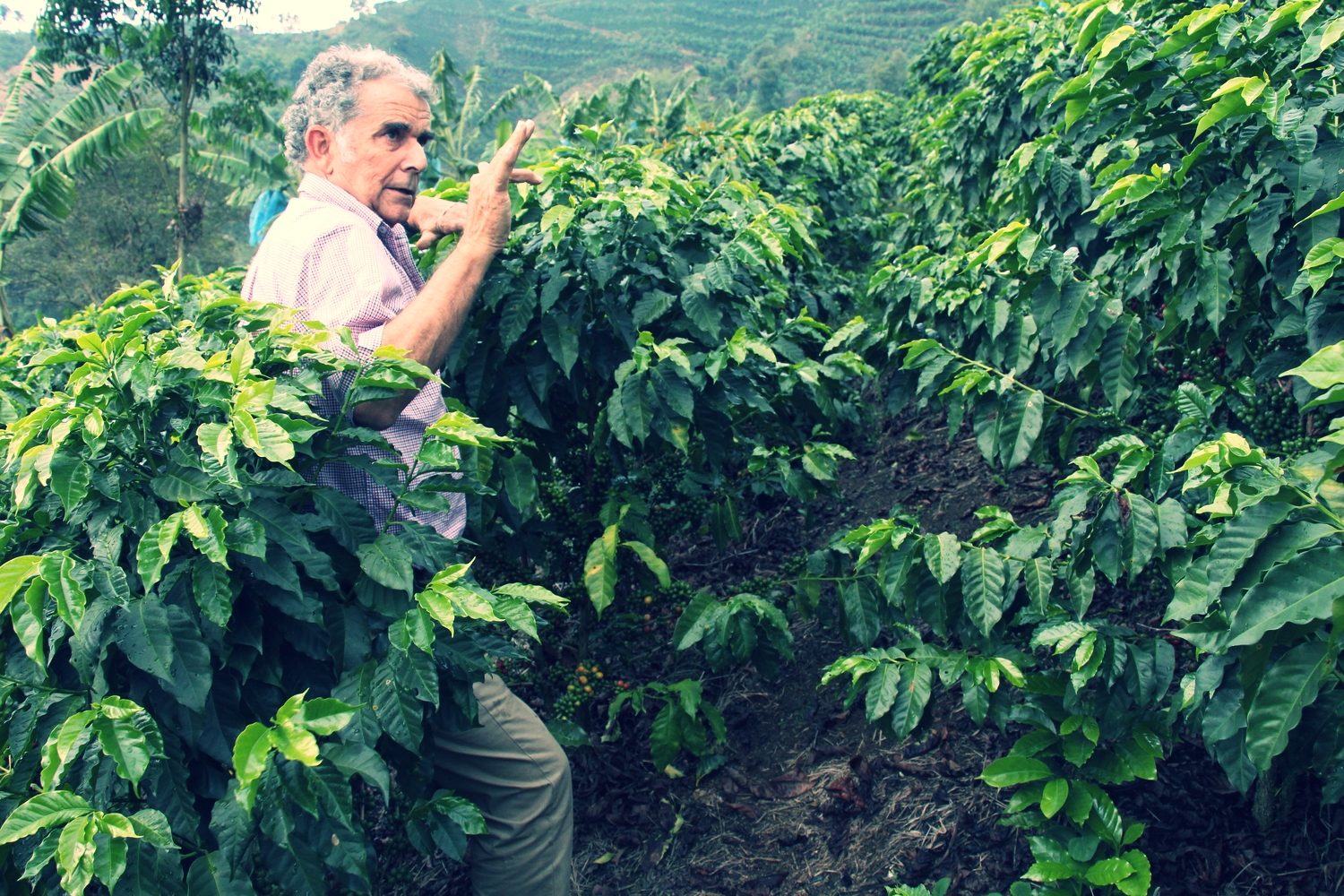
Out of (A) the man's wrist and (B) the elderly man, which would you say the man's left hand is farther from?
(A) the man's wrist

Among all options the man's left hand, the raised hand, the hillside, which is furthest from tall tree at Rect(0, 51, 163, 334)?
the hillside

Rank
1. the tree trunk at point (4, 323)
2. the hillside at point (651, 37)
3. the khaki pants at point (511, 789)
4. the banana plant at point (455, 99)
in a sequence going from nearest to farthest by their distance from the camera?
the khaki pants at point (511, 789)
the tree trunk at point (4, 323)
the banana plant at point (455, 99)
the hillside at point (651, 37)

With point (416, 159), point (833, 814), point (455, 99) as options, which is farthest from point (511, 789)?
point (455, 99)

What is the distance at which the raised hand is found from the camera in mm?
2168

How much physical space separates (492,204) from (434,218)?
0.55 m

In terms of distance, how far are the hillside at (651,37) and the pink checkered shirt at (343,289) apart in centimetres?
4321

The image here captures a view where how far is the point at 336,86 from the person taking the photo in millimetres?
2258

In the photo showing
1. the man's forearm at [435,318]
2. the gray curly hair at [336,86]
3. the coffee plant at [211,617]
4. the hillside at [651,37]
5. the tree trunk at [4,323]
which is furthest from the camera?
the hillside at [651,37]

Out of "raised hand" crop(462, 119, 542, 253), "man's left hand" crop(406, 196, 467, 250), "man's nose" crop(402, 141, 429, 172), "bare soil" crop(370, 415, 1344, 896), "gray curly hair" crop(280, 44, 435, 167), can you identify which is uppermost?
"gray curly hair" crop(280, 44, 435, 167)

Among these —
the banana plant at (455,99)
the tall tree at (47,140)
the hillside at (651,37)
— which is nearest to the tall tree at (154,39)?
the tall tree at (47,140)

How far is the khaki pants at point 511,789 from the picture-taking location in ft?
6.93

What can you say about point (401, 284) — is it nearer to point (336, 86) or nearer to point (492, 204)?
point (492, 204)

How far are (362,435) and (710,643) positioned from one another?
4.35ft

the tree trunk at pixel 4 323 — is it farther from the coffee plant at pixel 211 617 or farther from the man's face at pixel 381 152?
the coffee plant at pixel 211 617
